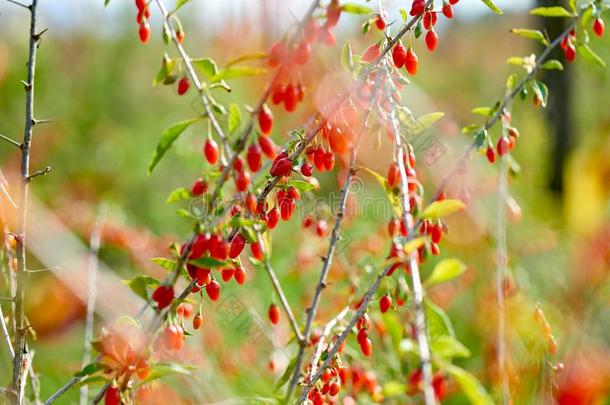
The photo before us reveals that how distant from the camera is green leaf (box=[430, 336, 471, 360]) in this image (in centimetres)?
139

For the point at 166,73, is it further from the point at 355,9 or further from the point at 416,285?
the point at 416,285

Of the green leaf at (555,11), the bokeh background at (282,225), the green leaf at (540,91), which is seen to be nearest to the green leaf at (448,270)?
the bokeh background at (282,225)

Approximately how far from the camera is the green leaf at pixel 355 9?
3.18 ft

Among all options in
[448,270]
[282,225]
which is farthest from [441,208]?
[282,225]

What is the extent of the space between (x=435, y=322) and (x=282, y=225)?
113 inches

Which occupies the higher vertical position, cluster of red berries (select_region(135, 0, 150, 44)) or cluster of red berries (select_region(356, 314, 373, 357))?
cluster of red berries (select_region(135, 0, 150, 44))

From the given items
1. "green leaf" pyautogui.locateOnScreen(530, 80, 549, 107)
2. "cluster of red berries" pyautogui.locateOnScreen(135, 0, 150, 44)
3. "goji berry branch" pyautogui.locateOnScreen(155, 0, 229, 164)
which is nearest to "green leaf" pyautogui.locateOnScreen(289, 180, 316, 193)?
"goji berry branch" pyautogui.locateOnScreen(155, 0, 229, 164)

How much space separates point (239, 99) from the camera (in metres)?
5.85

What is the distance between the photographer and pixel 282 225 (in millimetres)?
4367

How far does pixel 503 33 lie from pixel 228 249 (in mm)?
10627

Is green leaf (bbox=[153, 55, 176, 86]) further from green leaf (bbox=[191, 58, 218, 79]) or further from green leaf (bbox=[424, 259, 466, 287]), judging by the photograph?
green leaf (bbox=[424, 259, 466, 287])

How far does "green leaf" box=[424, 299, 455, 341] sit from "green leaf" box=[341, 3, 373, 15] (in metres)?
0.66

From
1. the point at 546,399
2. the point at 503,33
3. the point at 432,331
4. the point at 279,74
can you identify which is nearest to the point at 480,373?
the point at 432,331

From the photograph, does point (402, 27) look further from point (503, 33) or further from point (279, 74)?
point (503, 33)
